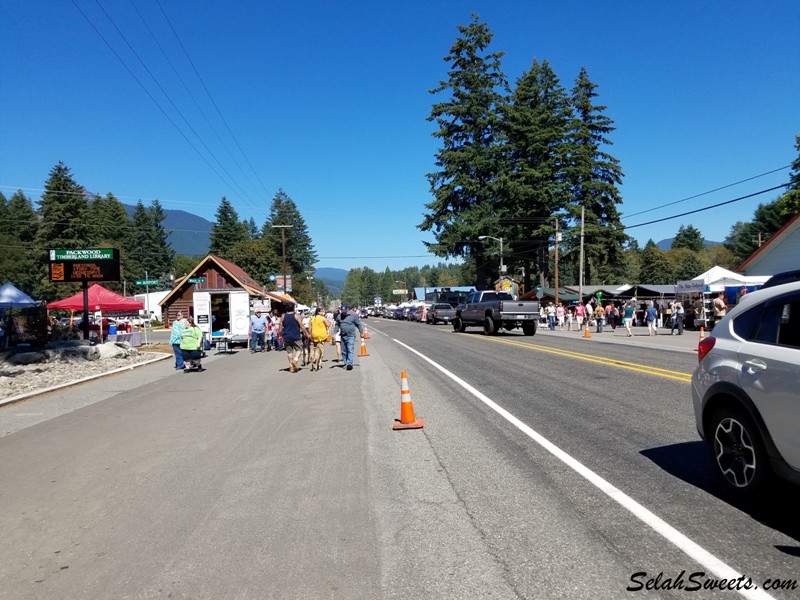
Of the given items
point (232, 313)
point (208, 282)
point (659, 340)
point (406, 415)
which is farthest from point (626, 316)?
point (208, 282)

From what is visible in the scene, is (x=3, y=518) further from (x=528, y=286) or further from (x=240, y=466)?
(x=528, y=286)

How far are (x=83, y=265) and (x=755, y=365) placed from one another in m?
22.4

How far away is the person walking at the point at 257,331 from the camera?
24312 mm

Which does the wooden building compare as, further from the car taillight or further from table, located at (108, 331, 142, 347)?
the car taillight

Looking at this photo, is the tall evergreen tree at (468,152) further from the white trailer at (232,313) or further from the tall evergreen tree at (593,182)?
the white trailer at (232,313)

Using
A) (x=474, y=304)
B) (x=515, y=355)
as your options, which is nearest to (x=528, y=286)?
(x=474, y=304)

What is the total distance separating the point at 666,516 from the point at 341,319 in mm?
11680

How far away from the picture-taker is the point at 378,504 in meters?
4.89

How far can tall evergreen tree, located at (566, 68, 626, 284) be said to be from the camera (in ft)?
189

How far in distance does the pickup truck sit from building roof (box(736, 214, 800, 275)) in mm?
15566

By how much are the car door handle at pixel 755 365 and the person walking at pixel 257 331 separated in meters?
21.6

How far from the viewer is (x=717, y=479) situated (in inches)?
201


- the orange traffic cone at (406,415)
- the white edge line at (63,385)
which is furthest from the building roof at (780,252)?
the white edge line at (63,385)

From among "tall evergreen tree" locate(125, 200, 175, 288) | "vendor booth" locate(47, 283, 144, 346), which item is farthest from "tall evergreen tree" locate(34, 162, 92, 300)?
"vendor booth" locate(47, 283, 144, 346)
